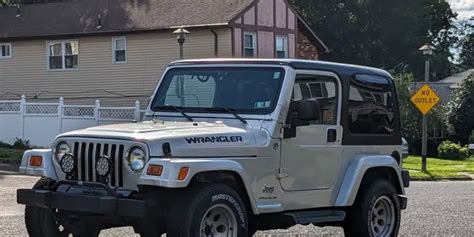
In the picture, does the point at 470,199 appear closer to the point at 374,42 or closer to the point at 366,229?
the point at 366,229

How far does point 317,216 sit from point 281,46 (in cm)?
2584

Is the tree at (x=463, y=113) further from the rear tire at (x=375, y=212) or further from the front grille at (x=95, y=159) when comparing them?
the front grille at (x=95, y=159)

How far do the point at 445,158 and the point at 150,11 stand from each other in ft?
54.0

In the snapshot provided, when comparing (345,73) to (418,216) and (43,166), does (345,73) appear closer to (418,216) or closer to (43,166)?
(43,166)

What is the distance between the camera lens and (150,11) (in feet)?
111

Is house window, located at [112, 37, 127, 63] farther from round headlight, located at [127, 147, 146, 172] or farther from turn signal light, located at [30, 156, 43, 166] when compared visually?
round headlight, located at [127, 147, 146, 172]

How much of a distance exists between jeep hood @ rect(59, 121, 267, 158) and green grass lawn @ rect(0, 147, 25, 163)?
54.6 feet

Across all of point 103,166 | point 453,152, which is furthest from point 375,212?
point 453,152

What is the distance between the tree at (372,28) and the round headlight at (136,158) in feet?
170

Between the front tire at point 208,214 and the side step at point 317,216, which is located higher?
the front tire at point 208,214

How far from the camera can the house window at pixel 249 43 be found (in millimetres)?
32125

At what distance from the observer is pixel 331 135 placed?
8.87 meters

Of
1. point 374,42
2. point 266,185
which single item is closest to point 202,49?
point 266,185

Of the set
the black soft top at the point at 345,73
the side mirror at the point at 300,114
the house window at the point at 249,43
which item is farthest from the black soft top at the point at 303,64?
the house window at the point at 249,43
